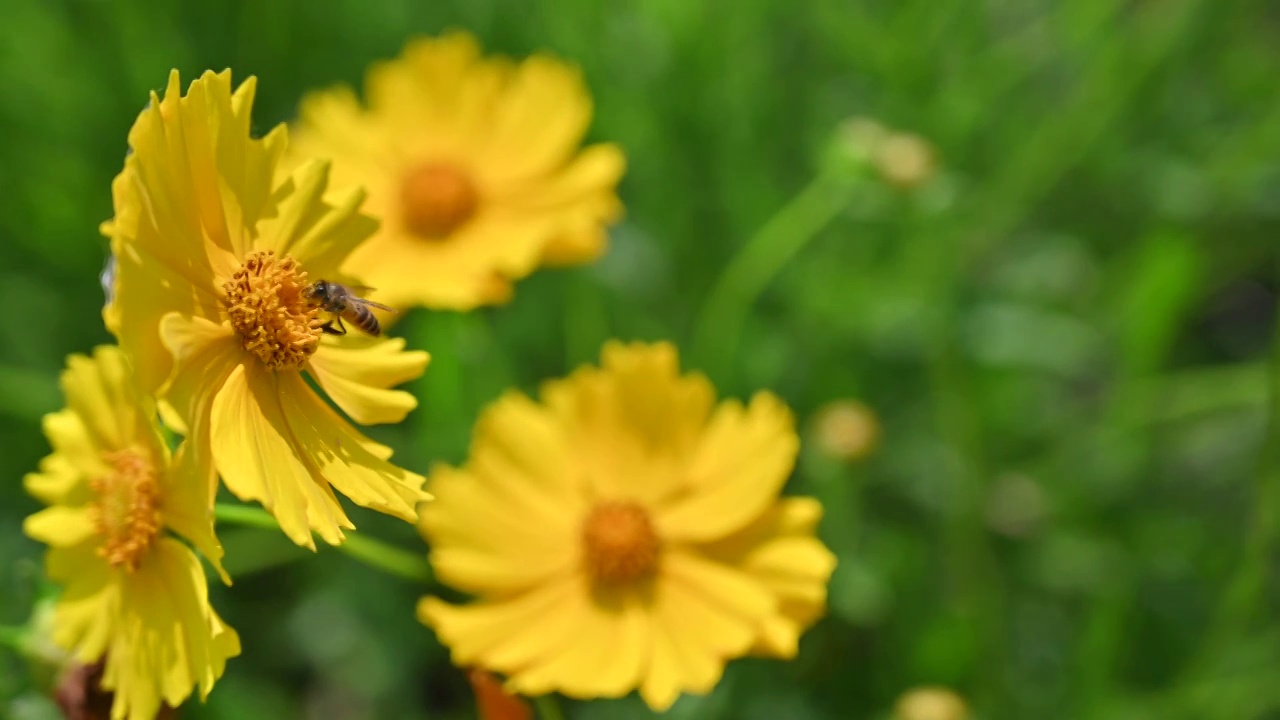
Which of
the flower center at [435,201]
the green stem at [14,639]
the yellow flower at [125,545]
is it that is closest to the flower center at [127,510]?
the yellow flower at [125,545]

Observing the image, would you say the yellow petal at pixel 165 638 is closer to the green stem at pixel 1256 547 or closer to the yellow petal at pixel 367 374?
the yellow petal at pixel 367 374

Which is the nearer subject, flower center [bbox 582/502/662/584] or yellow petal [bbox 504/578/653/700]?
yellow petal [bbox 504/578/653/700]

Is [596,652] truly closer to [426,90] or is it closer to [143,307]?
[143,307]

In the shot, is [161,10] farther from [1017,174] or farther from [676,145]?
[1017,174]

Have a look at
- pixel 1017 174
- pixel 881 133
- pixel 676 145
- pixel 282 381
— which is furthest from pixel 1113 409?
pixel 282 381

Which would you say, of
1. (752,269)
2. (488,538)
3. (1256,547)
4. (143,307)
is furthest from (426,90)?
(1256,547)

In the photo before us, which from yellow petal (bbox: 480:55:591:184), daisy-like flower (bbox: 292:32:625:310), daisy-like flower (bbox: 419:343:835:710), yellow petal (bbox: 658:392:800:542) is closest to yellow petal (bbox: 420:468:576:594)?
daisy-like flower (bbox: 419:343:835:710)

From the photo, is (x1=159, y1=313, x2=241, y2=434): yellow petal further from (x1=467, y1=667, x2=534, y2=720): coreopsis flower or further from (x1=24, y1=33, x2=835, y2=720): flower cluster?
(x1=467, y1=667, x2=534, y2=720): coreopsis flower
